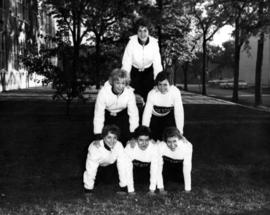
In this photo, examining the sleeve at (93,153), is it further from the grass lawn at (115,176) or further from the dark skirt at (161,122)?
the dark skirt at (161,122)

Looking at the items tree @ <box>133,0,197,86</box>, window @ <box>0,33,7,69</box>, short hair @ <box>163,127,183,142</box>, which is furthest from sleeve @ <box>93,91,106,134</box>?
window @ <box>0,33,7,69</box>

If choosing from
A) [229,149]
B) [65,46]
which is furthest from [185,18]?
[229,149]

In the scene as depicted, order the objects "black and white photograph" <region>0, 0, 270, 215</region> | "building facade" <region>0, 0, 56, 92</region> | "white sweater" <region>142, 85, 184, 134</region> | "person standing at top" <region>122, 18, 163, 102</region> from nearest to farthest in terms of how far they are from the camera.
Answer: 1. "black and white photograph" <region>0, 0, 270, 215</region>
2. "white sweater" <region>142, 85, 184, 134</region>
3. "person standing at top" <region>122, 18, 163, 102</region>
4. "building facade" <region>0, 0, 56, 92</region>

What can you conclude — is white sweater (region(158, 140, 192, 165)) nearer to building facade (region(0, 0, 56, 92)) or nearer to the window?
building facade (region(0, 0, 56, 92))

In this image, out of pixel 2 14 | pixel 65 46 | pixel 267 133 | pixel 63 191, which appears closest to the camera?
pixel 63 191

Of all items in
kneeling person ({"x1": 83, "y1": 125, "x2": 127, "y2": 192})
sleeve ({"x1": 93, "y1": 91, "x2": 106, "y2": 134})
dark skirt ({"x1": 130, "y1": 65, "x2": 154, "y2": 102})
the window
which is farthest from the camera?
the window

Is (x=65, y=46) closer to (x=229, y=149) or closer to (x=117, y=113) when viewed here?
(x=229, y=149)

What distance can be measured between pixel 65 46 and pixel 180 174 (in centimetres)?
879

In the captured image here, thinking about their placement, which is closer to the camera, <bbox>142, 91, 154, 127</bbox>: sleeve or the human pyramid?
the human pyramid

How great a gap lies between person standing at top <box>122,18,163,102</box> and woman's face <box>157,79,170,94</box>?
2.86 feet

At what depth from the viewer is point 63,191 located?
6789 mm

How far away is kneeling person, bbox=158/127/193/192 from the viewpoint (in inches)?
257

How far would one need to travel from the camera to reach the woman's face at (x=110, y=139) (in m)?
6.34

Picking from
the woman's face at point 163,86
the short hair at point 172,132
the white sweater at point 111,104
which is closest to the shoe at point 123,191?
the white sweater at point 111,104
